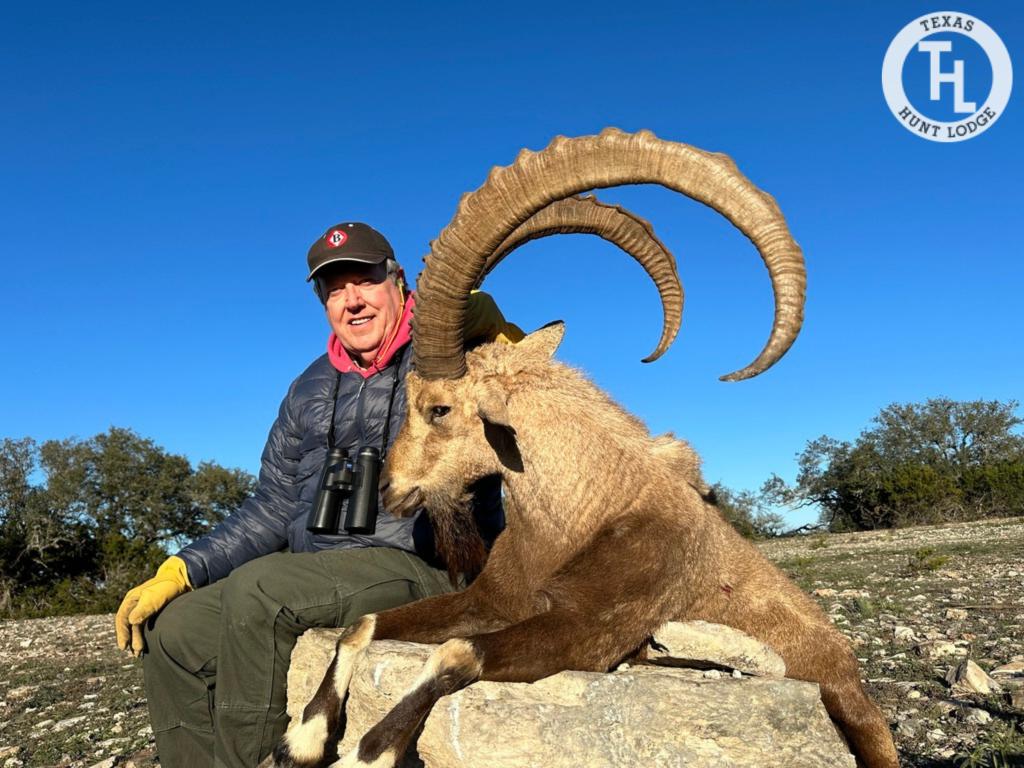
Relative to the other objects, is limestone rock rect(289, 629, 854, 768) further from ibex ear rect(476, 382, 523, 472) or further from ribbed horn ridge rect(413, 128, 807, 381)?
ribbed horn ridge rect(413, 128, 807, 381)

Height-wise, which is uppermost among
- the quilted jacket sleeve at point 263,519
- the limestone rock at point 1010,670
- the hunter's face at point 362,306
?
the hunter's face at point 362,306

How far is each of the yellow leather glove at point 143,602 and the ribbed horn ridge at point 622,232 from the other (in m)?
2.76

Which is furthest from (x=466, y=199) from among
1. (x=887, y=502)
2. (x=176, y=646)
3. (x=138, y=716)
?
(x=887, y=502)

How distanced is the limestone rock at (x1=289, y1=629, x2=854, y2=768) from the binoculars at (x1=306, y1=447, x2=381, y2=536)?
0.93m

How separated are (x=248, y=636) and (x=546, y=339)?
2.30 m

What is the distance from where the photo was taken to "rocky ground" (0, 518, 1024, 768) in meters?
5.65

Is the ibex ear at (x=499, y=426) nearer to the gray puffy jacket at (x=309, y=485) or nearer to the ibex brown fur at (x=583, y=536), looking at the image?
the ibex brown fur at (x=583, y=536)

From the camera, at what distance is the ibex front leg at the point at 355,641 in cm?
379

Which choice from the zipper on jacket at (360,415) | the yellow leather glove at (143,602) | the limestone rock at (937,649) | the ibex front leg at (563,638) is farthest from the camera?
the limestone rock at (937,649)

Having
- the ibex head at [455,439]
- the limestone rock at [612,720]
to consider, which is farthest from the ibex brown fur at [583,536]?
the limestone rock at [612,720]

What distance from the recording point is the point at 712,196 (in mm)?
3932

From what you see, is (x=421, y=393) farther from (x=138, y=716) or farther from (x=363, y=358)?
(x=138, y=716)

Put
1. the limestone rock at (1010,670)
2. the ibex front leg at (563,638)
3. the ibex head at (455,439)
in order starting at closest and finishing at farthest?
the ibex front leg at (563,638) → the ibex head at (455,439) → the limestone rock at (1010,670)

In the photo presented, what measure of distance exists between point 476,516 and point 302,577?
117 centimetres
